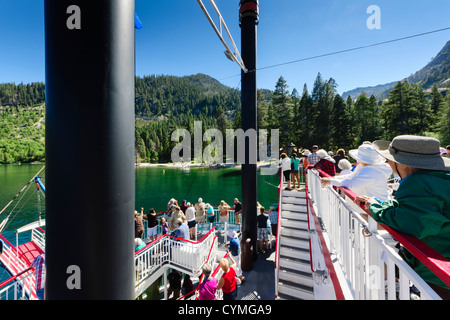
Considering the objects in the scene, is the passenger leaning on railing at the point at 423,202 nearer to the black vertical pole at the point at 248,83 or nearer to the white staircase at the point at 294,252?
the black vertical pole at the point at 248,83

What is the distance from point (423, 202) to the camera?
1279 millimetres

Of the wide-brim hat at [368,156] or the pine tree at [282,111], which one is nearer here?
the wide-brim hat at [368,156]

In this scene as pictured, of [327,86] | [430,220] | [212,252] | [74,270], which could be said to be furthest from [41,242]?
[327,86]

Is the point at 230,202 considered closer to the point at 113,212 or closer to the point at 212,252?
the point at 212,252

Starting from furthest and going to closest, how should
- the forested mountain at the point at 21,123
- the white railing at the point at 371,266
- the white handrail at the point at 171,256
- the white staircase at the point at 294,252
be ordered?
1. the forested mountain at the point at 21,123
2. the white handrail at the point at 171,256
3. the white staircase at the point at 294,252
4. the white railing at the point at 371,266

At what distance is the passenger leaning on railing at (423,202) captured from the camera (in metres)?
1.24

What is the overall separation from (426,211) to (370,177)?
1.72 metres

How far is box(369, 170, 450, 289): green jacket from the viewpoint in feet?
4.05

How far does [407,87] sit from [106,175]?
5836 centimetres

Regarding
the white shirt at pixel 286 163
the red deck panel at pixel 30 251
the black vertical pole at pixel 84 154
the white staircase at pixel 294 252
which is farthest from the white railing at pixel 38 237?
the black vertical pole at pixel 84 154

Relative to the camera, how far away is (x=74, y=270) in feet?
2.55

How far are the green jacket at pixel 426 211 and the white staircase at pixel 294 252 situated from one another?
5641mm

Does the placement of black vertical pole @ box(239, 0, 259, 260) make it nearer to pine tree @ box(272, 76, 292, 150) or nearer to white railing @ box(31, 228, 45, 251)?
white railing @ box(31, 228, 45, 251)

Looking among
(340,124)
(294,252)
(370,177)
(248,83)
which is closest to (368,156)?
(370,177)
